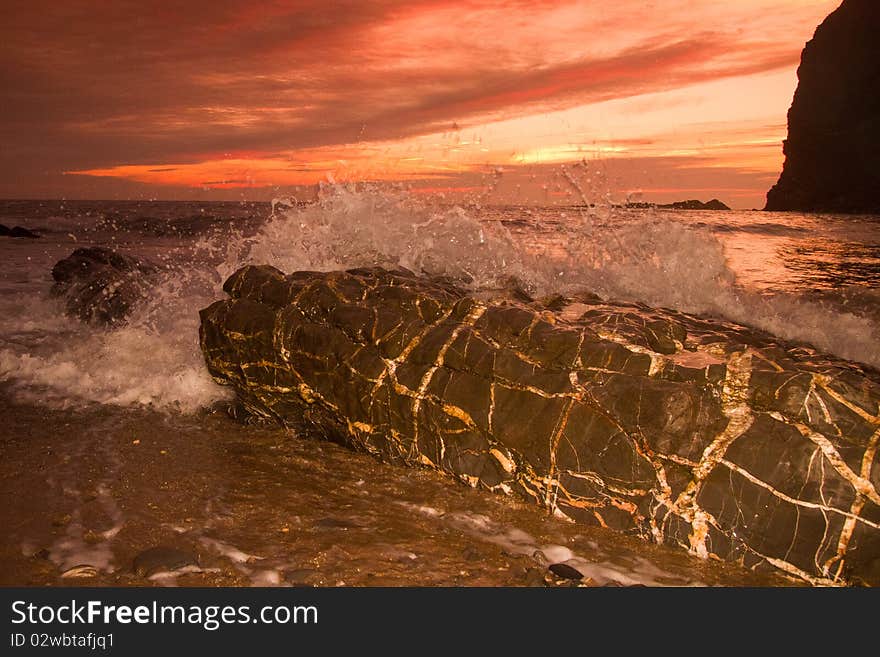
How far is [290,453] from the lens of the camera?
3.57 meters

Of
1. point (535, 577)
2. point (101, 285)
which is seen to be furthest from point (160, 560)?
point (101, 285)

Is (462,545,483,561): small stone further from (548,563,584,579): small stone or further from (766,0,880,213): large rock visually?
(766,0,880,213): large rock

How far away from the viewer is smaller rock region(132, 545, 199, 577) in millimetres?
2240

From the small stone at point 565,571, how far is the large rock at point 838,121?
53861 mm

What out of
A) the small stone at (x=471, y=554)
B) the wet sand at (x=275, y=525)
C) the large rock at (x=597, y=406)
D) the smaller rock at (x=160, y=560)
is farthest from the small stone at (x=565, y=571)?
the smaller rock at (x=160, y=560)

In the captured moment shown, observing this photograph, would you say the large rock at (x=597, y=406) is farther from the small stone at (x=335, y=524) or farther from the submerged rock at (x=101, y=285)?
the submerged rock at (x=101, y=285)

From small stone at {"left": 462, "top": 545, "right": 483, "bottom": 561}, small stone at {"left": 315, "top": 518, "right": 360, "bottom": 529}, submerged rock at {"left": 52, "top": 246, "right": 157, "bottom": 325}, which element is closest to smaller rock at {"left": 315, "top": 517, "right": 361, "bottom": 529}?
small stone at {"left": 315, "top": 518, "right": 360, "bottom": 529}

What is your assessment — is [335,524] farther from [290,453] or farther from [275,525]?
[290,453]

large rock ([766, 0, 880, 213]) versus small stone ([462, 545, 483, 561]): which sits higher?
large rock ([766, 0, 880, 213])

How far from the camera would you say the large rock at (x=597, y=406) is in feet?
8.11

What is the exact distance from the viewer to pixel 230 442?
3691mm

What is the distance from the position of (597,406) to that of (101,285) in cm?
723

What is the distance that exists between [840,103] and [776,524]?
194 ft

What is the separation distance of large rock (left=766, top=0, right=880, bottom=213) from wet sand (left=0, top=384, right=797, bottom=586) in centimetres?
5367
